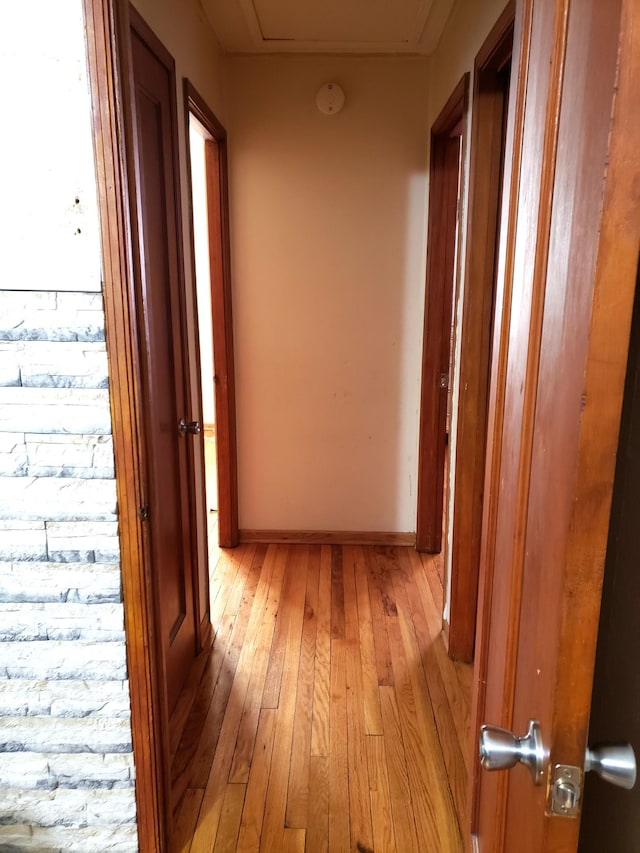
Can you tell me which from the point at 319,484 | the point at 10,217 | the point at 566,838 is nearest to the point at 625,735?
the point at 566,838

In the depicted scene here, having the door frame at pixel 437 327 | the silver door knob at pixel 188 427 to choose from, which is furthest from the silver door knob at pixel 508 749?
the door frame at pixel 437 327

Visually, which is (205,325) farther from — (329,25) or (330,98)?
(329,25)

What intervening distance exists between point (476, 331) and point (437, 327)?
846 mm

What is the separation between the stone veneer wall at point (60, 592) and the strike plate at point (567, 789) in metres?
1.01

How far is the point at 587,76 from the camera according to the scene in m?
0.62

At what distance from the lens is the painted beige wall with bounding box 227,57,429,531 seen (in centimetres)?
287

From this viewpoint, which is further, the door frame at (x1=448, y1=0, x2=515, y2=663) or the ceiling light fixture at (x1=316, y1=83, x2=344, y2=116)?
the ceiling light fixture at (x1=316, y1=83, x2=344, y2=116)

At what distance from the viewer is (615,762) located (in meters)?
0.61

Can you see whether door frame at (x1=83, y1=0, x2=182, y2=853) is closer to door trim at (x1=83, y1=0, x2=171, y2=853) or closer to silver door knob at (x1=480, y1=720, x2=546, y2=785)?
door trim at (x1=83, y1=0, x2=171, y2=853)

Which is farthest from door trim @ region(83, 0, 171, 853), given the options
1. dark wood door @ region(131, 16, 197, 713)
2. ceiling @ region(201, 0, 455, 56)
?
ceiling @ region(201, 0, 455, 56)

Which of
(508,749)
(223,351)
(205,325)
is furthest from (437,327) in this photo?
(205,325)

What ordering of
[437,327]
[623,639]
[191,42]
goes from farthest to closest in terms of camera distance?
[437,327], [191,42], [623,639]

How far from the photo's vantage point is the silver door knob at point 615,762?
0.60 metres

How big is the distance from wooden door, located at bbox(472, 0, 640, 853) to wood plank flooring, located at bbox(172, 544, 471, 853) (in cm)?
71
